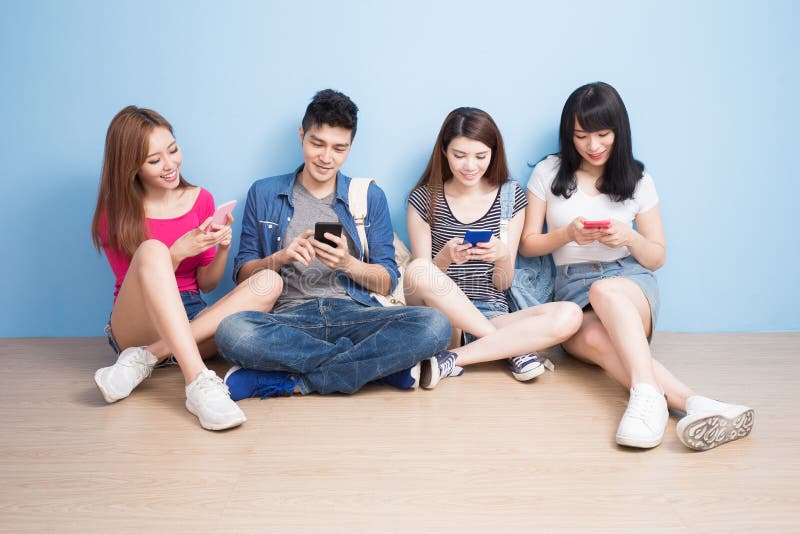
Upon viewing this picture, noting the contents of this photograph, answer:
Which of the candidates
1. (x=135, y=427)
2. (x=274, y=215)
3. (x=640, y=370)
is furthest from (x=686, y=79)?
(x=135, y=427)

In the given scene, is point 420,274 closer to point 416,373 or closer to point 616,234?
point 416,373

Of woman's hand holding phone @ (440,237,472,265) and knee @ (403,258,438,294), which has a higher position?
woman's hand holding phone @ (440,237,472,265)

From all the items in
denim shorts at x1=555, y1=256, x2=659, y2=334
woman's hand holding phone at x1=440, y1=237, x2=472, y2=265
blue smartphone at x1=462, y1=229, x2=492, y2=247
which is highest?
blue smartphone at x1=462, y1=229, x2=492, y2=247

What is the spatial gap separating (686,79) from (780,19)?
18.1 inches

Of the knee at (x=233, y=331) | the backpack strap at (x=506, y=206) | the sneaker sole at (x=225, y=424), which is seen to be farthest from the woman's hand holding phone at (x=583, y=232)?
the sneaker sole at (x=225, y=424)

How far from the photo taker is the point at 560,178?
2.48 meters

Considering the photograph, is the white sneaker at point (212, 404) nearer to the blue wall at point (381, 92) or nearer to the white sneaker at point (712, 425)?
the blue wall at point (381, 92)

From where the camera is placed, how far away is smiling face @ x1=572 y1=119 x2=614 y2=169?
236cm

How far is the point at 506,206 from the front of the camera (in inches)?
98.7

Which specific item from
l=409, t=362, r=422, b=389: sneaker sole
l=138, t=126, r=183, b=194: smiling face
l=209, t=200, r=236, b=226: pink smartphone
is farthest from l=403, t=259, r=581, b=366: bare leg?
l=138, t=126, r=183, b=194: smiling face

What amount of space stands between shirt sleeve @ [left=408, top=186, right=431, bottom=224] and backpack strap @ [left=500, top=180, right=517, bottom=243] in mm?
291

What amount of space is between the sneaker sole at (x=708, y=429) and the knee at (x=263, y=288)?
1.34 m

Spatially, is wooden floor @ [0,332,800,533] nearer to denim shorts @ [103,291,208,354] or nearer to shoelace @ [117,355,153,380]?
shoelace @ [117,355,153,380]

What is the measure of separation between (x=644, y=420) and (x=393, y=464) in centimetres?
69
